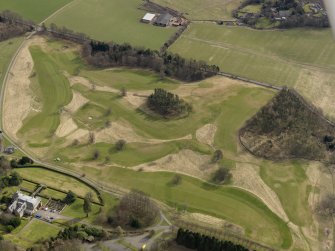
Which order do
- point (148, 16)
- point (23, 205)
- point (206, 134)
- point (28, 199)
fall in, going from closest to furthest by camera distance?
point (23, 205) → point (28, 199) → point (206, 134) → point (148, 16)

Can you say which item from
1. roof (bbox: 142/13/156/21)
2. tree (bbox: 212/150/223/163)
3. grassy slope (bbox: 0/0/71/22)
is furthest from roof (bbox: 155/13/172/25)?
tree (bbox: 212/150/223/163)

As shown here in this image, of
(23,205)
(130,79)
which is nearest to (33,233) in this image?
(23,205)

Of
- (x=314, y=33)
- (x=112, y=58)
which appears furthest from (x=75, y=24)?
(x=314, y=33)

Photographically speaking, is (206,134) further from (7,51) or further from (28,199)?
(7,51)

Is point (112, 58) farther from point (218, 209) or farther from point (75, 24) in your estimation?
point (218, 209)

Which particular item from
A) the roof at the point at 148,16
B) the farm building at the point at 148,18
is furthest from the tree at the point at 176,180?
the roof at the point at 148,16

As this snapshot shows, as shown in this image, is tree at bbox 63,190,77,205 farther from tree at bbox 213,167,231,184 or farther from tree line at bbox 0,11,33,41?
tree line at bbox 0,11,33,41
